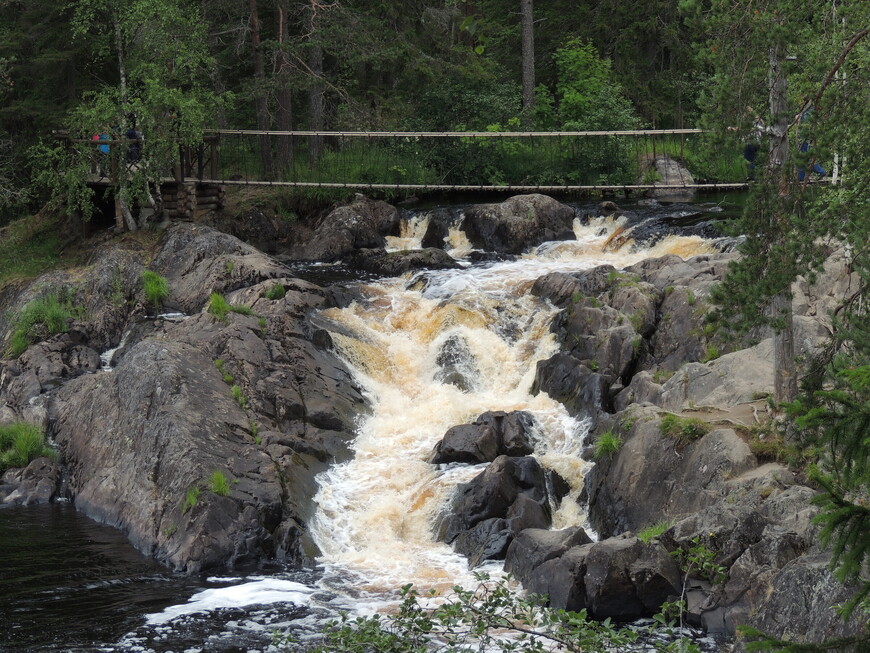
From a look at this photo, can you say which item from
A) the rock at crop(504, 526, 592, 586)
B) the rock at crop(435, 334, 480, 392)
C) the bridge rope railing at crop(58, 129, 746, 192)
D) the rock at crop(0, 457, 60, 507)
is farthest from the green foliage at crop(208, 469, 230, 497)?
the bridge rope railing at crop(58, 129, 746, 192)

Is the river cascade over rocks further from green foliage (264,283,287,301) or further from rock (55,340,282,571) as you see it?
green foliage (264,283,287,301)

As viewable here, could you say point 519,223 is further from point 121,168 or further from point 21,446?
point 21,446

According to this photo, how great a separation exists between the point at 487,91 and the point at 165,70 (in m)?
9.34

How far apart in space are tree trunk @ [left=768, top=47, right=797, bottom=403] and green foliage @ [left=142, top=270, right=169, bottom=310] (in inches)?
481

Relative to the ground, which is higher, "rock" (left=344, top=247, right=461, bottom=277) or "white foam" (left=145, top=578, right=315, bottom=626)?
"rock" (left=344, top=247, right=461, bottom=277)

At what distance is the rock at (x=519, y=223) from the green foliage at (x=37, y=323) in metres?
9.18

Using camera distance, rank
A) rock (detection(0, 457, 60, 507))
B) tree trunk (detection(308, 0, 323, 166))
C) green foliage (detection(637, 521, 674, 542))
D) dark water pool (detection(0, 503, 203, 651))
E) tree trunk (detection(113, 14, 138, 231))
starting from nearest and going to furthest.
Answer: dark water pool (detection(0, 503, 203, 651)) < green foliage (detection(637, 521, 674, 542)) < rock (detection(0, 457, 60, 507)) < tree trunk (detection(113, 14, 138, 231)) < tree trunk (detection(308, 0, 323, 166))

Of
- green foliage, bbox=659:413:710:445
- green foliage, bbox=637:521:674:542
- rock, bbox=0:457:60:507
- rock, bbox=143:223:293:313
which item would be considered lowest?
rock, bbox=0:457:60:507

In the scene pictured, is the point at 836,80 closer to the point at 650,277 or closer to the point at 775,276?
the point at 775,276

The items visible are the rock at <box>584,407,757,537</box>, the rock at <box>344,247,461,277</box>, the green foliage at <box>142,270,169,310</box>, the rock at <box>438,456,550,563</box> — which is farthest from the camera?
the rock at <box>344,247,461,277</box>

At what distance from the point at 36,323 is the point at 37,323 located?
2cm

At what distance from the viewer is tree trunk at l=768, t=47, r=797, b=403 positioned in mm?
11445

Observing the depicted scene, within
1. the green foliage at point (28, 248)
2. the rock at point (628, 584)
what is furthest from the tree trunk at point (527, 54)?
the rock at point (628, 584)

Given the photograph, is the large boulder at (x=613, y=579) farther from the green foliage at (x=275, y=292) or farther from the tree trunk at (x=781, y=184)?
the green foliage at (x=275, y=292)
